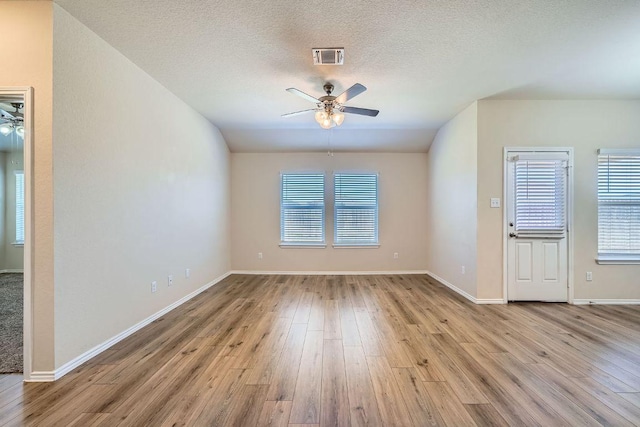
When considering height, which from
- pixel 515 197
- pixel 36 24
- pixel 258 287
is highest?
pixel 36 24

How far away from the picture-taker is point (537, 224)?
3.91 metres

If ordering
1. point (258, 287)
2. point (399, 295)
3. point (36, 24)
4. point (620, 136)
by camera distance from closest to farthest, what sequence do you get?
point (36, 24) → point (620, 136) → point (399, 295) → point (258, 287)

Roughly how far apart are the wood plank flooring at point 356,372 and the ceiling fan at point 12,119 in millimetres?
2106

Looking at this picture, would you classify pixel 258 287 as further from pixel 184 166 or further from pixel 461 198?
pixel 461 198

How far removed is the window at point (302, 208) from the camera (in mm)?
5918

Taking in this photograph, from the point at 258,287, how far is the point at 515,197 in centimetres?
425

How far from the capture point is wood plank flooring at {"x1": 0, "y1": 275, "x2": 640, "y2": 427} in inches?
67.2

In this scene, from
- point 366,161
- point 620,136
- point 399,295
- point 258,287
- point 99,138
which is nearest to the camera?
point 99,138

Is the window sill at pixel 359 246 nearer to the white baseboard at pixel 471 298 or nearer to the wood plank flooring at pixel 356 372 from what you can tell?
the white baseboard at pixel 471 298

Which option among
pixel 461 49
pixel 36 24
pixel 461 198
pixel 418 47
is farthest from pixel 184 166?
pixel 461 198

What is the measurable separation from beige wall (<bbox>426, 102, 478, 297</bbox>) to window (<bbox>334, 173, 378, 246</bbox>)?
117cm

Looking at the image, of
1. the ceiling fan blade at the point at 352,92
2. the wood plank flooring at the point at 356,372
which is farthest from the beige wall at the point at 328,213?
the ceiling fan blade at the point at 352,92

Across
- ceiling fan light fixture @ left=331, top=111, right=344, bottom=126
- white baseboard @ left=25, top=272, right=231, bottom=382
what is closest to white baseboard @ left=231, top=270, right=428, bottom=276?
white baseboard @ left=25, top=272, right=231, bottom=382

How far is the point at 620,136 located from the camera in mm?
3893
